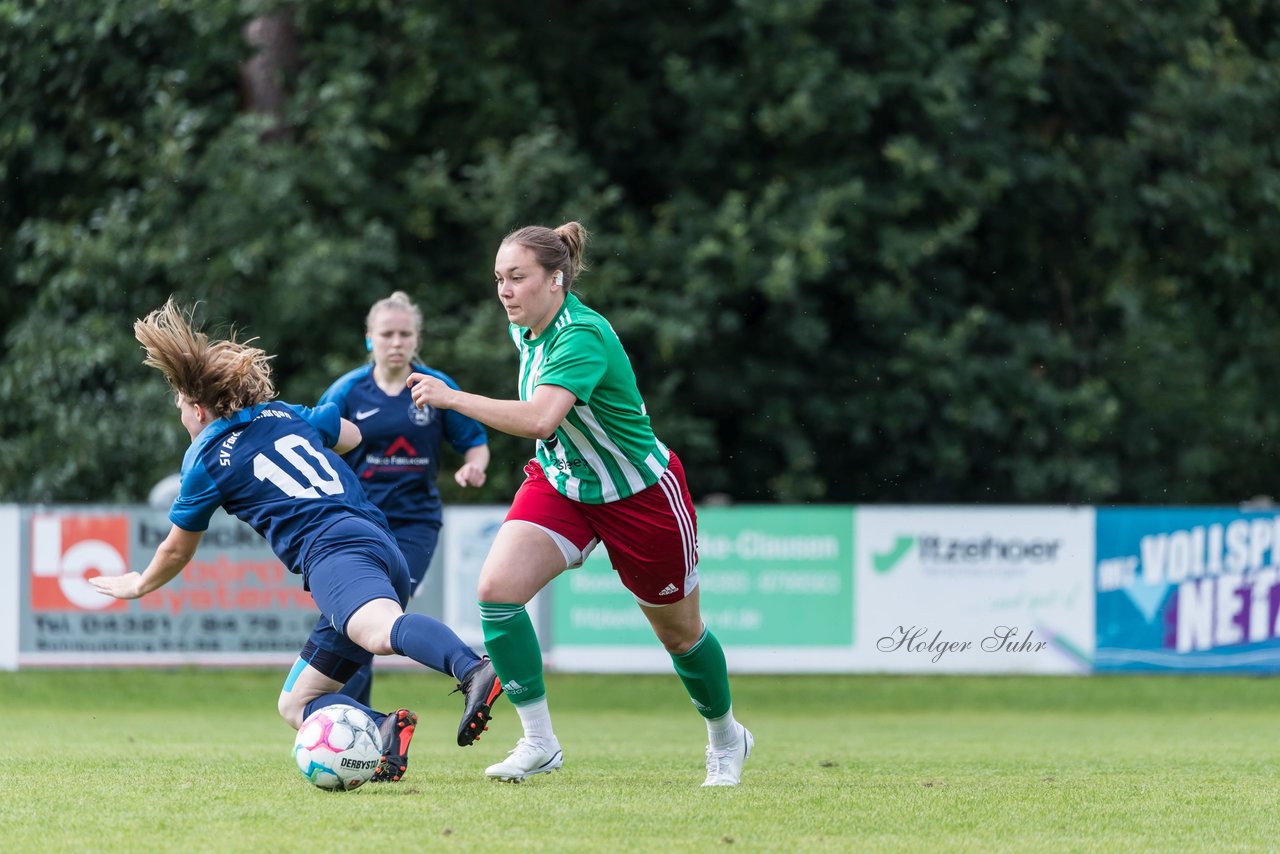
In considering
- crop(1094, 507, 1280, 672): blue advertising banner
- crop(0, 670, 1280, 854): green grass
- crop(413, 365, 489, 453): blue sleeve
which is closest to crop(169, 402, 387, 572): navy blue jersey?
crop(0, 670, 1280, 854): green grass

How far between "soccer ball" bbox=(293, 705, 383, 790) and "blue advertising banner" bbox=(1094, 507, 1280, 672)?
29.8 ft

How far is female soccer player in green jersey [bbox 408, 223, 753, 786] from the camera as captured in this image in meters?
5.59

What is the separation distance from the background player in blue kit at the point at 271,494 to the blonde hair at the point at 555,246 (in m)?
1.03

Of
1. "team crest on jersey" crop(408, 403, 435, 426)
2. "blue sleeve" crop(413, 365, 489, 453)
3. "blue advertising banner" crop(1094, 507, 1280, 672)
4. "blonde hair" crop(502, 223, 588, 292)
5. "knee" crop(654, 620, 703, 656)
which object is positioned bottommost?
"blue advertising banner" crop(1094, 507, 1280, 672)

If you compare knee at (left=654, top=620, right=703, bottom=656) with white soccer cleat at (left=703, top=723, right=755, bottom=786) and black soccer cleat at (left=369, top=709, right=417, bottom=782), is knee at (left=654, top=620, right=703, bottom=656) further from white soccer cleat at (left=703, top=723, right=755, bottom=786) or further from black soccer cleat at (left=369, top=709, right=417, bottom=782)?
black soccer cleat at (left=369, top=709, right=417, bottom=782)

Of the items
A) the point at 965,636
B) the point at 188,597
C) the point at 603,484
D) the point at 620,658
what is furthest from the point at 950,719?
the point at 603,484

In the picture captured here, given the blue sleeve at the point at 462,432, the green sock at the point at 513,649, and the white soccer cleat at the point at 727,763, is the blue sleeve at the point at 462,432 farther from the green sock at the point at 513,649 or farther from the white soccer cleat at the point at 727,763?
the white soccer cleat at the point at 727,763

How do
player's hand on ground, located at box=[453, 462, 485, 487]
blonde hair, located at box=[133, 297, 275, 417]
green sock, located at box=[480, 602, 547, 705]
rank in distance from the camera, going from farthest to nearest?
1. player's hand on ground, located at box=[453, 462, 485, 487]
2. green sock, located at box=[480, 602, 547, 705]
3. blonde hair, located at box=[133, 297, 275, 417]

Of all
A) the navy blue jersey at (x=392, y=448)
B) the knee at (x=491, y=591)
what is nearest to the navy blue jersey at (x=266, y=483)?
the knee at (x=491, y=591)

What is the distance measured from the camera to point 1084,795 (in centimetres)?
548

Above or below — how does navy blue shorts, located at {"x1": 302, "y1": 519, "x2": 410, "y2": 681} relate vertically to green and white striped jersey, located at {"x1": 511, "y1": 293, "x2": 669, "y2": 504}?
below

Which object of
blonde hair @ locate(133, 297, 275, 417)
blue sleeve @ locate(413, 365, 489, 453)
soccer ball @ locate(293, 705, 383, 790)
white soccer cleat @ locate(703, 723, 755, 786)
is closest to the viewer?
soccer ball @ locate(293, 705, 383, 790)

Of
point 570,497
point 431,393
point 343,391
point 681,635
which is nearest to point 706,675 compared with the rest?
point 681,635

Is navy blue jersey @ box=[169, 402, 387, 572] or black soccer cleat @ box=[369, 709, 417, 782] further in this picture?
navy blue jersey @ box=[169, 402, 387, 572]
